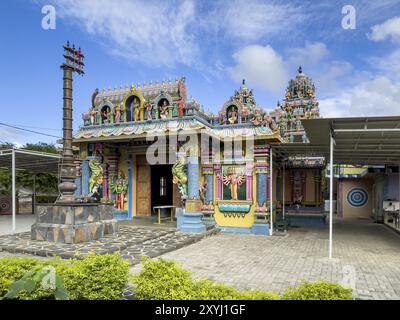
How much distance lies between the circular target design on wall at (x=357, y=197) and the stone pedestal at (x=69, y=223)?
49.5ft

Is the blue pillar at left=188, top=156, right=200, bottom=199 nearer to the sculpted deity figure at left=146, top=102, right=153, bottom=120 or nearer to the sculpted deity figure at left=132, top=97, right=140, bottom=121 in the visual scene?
the sculpted deity figure at left=146, top=102, right=153, bottom=120

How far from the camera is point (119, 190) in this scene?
1302 centimetres

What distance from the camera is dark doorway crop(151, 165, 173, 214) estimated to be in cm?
1519

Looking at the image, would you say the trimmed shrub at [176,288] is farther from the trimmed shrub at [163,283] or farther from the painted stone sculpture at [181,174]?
the painted stone sculpture at [181,174]

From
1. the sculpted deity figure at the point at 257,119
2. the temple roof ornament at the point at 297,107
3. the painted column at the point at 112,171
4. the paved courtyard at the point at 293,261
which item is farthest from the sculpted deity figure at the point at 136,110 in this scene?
the temple roof ornament at the point at 297,107

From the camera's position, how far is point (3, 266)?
4320 millimetres

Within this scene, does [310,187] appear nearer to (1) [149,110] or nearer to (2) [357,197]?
(2) [357,197]

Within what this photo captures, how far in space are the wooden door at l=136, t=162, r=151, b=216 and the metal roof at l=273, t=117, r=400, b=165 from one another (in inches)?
207

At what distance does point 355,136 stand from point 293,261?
124 inches

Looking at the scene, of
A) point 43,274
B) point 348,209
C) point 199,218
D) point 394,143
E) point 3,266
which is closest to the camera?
point 43,274

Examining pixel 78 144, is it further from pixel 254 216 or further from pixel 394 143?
pixel 394 143

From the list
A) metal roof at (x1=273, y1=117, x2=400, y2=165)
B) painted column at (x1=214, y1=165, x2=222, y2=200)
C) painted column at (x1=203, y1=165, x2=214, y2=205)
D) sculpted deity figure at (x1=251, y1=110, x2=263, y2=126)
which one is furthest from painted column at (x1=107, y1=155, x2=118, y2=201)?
metal roof at (x1=273, y1=117, x2=400, y2=165)
